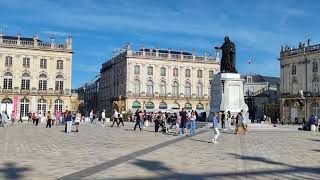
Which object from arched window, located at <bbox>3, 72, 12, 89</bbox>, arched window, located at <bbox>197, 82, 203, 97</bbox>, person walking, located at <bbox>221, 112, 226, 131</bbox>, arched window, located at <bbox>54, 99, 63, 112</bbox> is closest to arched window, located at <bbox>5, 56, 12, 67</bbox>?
arched window, located at <bbox>3, 72, 12, 89</bbox>

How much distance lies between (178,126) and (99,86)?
7980 cm

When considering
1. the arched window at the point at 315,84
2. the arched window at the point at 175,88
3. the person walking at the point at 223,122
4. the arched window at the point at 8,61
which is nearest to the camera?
the person walking at the point at 223,122

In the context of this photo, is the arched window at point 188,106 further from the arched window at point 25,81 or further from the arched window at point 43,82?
the arched window at point 25,81

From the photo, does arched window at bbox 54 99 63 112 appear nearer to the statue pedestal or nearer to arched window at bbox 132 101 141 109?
arched window at bbox 132 101 141 109

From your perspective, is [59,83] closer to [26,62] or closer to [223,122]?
[26,62]

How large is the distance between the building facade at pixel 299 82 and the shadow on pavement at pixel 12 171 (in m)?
64.4

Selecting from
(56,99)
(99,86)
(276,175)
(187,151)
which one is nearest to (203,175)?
(276,175)

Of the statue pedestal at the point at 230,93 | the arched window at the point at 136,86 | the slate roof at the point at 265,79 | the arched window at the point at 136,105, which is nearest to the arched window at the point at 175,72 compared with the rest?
the arched window at the point at 136,86

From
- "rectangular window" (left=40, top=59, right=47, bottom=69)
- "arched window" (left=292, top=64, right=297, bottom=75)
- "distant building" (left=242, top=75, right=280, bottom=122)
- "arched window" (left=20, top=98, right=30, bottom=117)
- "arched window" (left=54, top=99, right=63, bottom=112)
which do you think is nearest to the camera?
"arched window" (left=20, top=98, right=30, bottom=117)

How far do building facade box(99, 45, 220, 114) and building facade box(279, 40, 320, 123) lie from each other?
15237 millimetres

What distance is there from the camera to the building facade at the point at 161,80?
268 feet

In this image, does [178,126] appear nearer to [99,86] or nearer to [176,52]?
[176,52]

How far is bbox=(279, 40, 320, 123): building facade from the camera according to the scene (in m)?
71.2

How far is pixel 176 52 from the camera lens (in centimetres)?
8731
